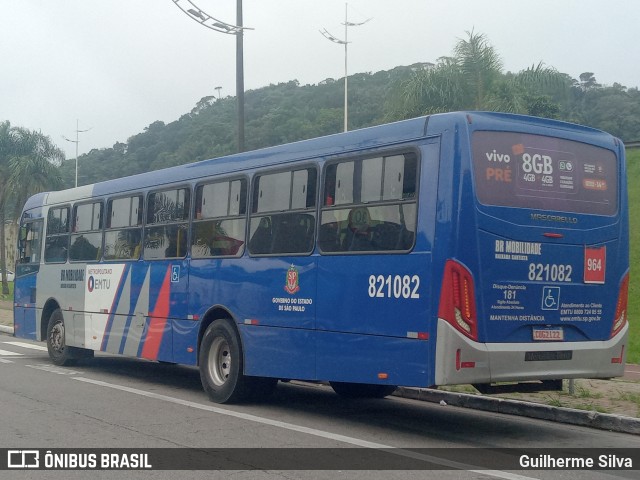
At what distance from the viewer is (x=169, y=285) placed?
13258mm

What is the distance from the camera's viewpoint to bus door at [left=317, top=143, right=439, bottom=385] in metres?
8.85

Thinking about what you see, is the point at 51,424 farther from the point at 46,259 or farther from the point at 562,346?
the point at 46,259

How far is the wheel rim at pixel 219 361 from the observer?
11.9 metres

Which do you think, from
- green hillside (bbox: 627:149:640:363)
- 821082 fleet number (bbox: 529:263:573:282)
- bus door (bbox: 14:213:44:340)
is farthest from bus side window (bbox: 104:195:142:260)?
green hillside (bbox: 627:149:640:363)

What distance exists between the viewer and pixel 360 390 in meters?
12.4

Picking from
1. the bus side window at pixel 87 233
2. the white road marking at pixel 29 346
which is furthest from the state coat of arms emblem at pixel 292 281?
the white road marking at pixel 29 346

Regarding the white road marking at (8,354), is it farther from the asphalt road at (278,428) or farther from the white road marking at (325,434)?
the white road marking at (325,434)

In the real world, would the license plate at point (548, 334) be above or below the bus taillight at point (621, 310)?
below

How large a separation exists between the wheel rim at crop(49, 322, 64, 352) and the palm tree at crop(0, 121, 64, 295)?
27.8m

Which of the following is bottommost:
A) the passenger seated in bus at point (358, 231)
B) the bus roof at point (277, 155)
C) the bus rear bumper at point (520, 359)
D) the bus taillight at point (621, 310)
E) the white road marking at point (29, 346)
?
the white road marking at point (29, 346)

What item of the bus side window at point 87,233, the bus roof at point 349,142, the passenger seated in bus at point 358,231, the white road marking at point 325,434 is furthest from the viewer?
the bus side window at point 87,233

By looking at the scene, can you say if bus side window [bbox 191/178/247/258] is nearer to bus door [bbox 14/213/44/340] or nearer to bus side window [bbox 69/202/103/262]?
bus side window [bbox 69/202/103/262]

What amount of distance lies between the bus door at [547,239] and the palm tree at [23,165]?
123 ft

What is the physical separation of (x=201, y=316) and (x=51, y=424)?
3.01 metres
